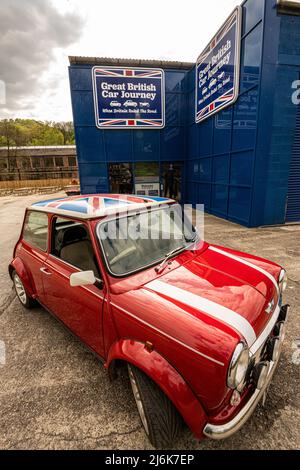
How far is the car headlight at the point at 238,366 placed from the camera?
1.36 m

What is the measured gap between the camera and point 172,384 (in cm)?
146

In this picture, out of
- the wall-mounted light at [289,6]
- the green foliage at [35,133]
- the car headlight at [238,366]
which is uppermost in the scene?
the green foliage at [35,133]

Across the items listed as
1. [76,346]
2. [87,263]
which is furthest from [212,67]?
[76,346]

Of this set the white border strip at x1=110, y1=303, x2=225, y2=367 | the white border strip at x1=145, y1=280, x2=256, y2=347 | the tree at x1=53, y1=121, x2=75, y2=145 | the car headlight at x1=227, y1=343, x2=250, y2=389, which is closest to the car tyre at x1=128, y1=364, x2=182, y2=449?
the white border strip at x1=110, y1=303, x2=225, y2=367

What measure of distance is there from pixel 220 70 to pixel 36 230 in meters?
8.73

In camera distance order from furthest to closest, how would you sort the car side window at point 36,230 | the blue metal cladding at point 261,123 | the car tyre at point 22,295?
1. the blue metal cladding at point 261,123
2. the car tyre at point 22,295
3. the car side window at point 36,230

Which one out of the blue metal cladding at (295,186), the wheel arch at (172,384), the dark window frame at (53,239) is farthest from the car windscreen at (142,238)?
the blue metal cladding at (295,186)

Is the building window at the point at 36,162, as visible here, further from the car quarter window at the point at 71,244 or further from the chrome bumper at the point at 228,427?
the chrome bumper at the point at 228,427

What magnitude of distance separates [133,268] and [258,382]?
1235 millimetres

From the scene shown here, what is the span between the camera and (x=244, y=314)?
1.65 meters

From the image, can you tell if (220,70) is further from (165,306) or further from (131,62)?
(165,306)
